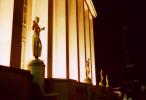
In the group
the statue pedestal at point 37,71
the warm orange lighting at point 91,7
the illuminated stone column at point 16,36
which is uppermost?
the warm orange lighting at point 91,7

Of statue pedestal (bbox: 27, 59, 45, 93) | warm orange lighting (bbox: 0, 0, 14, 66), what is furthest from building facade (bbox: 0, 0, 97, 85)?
statue pedestal (bbox: 27, 59, 45, 93)

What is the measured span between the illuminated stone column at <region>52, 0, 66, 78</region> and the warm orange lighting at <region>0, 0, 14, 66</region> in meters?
2.88

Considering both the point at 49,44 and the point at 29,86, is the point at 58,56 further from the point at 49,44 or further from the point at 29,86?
the point at 29,86

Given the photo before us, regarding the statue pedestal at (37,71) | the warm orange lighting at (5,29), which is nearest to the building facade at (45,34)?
the warm orange lighting at (5,29)

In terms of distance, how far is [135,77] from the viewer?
50.2 ft

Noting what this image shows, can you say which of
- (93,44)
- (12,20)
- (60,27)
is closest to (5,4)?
(12,20)

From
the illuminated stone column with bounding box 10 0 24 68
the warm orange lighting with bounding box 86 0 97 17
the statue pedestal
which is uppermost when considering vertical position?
the warm orange lighting with bounding box 86 0 97 17

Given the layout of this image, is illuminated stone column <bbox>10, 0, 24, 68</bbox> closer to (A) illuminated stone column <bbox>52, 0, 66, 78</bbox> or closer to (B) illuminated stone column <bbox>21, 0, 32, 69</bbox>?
(B) illuminated stone column <bbox>21, 0, 32, 69</bbox>

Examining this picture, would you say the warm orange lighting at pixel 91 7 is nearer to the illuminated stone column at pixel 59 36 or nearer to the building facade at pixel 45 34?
the building facade at pixel 45 34

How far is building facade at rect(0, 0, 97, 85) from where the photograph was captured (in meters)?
5.05

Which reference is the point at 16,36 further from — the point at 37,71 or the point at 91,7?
the point at 91,7

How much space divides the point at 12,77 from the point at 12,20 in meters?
1.78

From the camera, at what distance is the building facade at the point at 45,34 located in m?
5.05

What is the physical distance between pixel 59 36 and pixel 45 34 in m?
1.36
